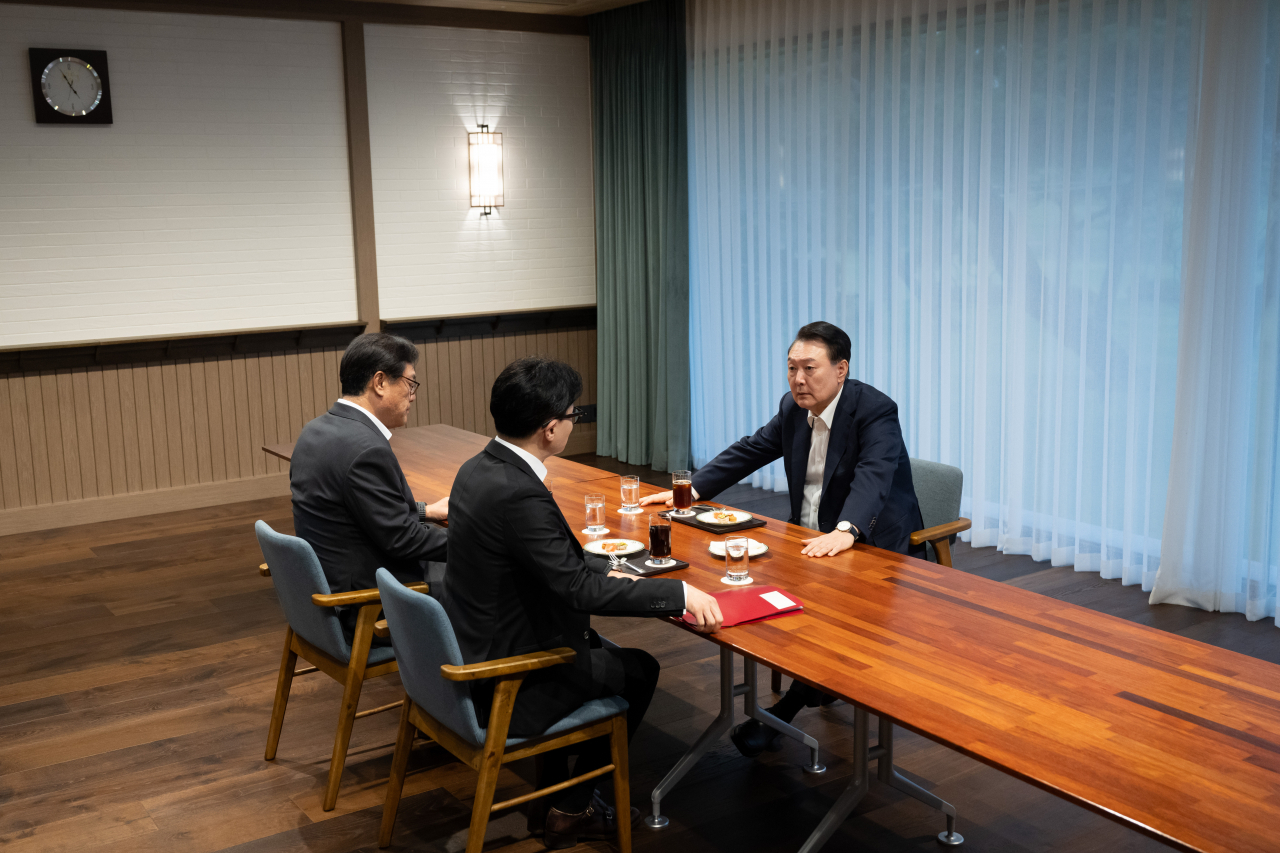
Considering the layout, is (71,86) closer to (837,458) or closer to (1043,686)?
(837,458)

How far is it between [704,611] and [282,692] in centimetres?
161

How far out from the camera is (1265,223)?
4434mm

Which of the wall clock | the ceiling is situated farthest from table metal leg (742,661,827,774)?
the ceiling

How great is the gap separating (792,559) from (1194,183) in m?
2.60

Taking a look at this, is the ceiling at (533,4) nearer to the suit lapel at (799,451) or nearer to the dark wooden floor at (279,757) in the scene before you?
the dark wooden floor at (279,757)

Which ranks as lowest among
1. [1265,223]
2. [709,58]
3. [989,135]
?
[1265,223]

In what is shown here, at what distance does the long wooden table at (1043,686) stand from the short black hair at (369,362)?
112 cm

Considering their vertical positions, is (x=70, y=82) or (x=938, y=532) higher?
(x=70, y=82)

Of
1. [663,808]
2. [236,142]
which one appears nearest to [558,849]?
[663,808]

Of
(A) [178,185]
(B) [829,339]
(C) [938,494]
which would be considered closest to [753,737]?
(C) [938,494]

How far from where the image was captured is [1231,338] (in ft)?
14.9

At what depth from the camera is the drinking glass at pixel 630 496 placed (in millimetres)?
3682

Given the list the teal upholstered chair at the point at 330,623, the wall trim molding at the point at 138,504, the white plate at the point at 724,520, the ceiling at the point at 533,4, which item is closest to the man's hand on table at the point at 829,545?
the white plate at the point at 724,520

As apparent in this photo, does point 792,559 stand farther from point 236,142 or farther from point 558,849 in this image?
point 236,142
